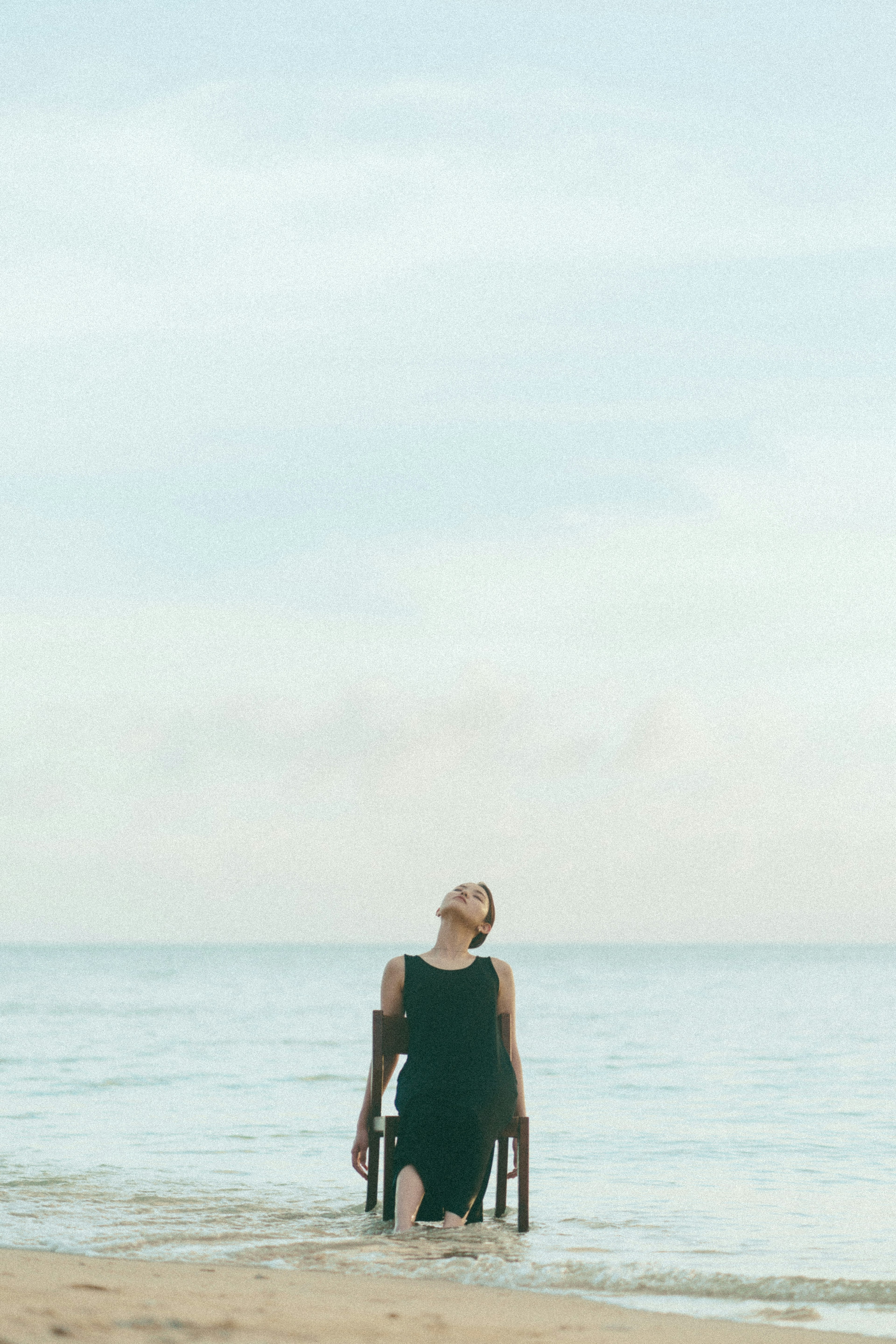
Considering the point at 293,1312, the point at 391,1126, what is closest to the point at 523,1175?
the point at 391,1126

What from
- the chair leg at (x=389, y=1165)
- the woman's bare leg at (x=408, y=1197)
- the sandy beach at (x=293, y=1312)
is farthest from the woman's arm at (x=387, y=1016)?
the sandy beach at (x=293, y=1312)

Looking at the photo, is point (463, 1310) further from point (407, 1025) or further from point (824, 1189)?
point (824, 1189)

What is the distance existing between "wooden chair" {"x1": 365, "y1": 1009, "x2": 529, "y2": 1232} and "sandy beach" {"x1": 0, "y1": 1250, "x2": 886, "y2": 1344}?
0.87 metres

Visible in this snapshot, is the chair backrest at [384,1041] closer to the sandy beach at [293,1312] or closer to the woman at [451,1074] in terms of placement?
the woman at [451,1074]

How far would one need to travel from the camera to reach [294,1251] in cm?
598

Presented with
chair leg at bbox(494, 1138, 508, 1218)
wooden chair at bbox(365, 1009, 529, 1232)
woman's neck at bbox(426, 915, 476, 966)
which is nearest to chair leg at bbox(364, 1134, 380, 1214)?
wooden chair at bbox(365, 1009, 529, 1232)

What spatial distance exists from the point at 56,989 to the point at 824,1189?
4802 cm

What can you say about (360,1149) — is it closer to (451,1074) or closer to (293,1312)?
(451,1074)

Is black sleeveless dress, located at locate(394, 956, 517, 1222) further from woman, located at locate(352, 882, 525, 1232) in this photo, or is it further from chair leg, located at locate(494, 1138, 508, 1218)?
chair leg, located at locate(494, 1138, 508, 1218)

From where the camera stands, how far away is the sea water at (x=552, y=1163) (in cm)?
574

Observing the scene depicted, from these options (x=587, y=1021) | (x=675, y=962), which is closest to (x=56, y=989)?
(x=587, y=1021)

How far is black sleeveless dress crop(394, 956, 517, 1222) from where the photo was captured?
237 inches

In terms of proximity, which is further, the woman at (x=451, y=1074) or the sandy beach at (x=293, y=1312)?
the woman at (x=451, y=1074)

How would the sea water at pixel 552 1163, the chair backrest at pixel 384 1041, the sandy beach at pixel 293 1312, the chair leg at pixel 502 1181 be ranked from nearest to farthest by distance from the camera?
the sandy beach at pixel 293 1312 → the sea water at pixel 552 1163 → the chair backrest at pixel 384 1041 → the chair leg at pixel 502 1181
